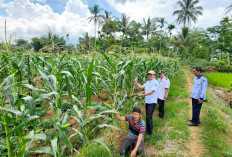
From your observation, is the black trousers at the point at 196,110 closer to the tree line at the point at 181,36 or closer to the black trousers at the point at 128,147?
the black trousers at the point at 128,147

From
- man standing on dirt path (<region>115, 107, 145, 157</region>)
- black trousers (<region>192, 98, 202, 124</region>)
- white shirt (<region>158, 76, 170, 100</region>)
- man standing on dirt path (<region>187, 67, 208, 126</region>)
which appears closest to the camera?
man standing on dirt path (<region>115, 107, 145, 157</region>)

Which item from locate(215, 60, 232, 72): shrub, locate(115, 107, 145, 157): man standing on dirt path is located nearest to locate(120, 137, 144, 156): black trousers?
locate(115, 107, 145, 157): man standing on dirt path

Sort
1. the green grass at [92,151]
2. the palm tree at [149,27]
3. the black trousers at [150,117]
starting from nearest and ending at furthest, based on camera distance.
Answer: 1. the green grass at [92,151]
2. the black trousers at [150,117]
3. the palm tree at [149,27]

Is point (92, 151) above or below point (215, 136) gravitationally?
above

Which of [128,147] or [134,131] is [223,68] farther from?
Result: [128,147]

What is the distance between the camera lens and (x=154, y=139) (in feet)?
11.1

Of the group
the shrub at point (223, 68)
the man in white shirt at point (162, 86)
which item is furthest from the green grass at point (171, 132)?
the shrub at point (223, 68)

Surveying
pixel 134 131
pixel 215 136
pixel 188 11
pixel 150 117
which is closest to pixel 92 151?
pixel 134 131

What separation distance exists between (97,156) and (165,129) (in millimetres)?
2081

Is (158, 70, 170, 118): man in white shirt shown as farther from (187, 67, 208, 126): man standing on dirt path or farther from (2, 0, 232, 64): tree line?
(2, 0, 232, 64): tree line

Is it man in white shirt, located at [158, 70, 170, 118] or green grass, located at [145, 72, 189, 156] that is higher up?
man in white shirt, located at [158, 70, 170, 118]

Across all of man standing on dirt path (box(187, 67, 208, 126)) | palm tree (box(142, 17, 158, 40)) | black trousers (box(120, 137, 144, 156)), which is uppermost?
palm tree (box(142, 17, 158, 40))

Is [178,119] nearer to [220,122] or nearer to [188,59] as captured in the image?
[220,122]

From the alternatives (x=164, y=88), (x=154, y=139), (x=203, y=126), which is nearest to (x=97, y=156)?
(x=154, y=139)
